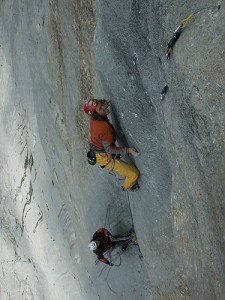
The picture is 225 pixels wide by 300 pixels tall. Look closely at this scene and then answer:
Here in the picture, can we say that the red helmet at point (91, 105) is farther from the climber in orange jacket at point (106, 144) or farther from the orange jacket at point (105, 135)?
the orange jacket at point (105, 135)

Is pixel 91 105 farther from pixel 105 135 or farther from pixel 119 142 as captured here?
pixel 119 142

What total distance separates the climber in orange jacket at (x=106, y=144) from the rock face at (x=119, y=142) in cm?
18

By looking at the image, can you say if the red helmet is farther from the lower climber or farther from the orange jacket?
the lower climber

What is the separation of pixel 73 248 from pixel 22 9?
18.2ft

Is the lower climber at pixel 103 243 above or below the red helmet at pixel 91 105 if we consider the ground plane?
below

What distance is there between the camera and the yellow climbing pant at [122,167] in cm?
727

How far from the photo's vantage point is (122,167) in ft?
23.9

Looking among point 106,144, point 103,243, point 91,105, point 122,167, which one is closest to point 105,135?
point 106,144

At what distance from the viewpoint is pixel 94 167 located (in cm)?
877

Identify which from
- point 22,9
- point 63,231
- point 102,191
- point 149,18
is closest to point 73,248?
point 63,231

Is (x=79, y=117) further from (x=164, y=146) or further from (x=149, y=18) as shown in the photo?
(x=149, y=18)

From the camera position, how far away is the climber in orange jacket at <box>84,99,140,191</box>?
6723mm

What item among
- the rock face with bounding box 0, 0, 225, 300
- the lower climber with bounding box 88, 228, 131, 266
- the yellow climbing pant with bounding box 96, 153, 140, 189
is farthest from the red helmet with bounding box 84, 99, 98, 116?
the lower climber with bounding box 88, 228, 131, 266

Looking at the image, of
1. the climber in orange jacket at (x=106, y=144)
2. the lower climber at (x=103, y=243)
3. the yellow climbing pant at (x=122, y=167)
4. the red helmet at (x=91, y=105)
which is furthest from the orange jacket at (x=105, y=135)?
the lower climber at (x=103, y=243)
